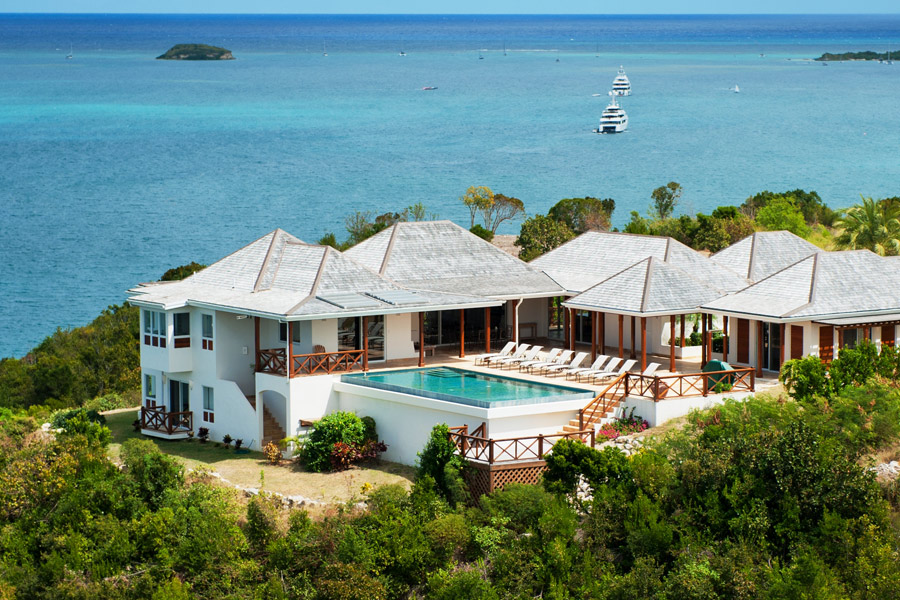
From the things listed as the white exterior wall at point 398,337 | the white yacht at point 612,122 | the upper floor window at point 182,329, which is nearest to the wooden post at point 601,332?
the white exterior wall at point 398,337

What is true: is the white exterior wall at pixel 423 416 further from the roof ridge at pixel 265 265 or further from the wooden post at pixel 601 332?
the wooden post at pixel 601 332

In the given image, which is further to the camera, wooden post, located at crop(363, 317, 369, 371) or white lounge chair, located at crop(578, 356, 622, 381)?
wooden post, located at crop(363, 317, 369, 371)

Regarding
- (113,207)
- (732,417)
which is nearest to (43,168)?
(113,207)

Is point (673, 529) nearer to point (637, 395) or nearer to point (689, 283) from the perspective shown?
point (637, 395)

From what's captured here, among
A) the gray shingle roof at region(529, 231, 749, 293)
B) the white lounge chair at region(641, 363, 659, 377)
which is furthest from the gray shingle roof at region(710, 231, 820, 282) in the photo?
the white lounge chair at region(641, 363, 659, 377)

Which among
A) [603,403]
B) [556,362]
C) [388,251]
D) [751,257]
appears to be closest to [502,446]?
[603,403]

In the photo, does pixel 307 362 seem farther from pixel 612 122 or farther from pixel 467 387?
pixel 612 122

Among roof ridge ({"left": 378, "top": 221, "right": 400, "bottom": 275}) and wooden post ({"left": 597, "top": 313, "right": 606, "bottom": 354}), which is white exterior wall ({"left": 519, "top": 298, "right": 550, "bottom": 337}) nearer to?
wooden post ({"left": 597, "top": 313, "right": 606, "bottom": 354})
